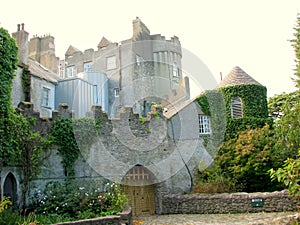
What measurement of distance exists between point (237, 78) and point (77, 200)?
13.6m

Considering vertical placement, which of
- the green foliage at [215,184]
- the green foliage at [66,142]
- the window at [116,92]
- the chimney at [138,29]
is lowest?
→ the green foliage at [215,184]

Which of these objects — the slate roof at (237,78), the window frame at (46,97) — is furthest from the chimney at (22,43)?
the slate roof at (237,78)

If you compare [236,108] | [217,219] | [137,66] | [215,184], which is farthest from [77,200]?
[137,66]

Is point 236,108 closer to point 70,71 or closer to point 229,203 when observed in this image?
point 229,203

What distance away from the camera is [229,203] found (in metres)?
15.0

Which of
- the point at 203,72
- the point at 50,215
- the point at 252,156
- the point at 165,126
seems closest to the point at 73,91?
the point at 165,126

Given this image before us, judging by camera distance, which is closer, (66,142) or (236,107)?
(66,142)

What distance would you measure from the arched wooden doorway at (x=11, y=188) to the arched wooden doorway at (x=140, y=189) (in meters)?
5.65

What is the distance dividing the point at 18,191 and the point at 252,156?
37.1 feet

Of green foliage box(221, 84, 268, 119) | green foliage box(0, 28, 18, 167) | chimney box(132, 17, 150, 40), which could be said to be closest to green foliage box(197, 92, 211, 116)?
green foliage box(221, 84, 268, 119)

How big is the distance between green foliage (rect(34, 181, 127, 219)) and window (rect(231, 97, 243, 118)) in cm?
974

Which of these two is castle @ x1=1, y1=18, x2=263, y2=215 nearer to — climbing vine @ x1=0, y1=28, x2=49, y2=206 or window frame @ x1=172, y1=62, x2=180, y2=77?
climbing vine @ x1=0, y1=28, x2=49, y2=206

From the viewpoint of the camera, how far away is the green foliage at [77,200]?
12.7 m

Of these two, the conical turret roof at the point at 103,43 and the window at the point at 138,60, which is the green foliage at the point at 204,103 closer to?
the window at the point at 138,60
